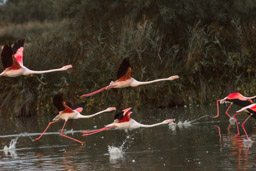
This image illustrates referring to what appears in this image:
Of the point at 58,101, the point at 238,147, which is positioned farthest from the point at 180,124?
the point at 238,147

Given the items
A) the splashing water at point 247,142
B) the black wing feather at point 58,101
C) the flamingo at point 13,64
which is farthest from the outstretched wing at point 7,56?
the splashing water at point 247,142

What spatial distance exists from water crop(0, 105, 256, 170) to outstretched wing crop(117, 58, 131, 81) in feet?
4.56

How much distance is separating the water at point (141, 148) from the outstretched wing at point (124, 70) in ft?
4.56

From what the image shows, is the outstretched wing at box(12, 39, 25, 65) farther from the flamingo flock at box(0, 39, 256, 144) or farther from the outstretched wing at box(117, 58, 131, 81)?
the outstretched wing at box(117, 58, 131, 81)

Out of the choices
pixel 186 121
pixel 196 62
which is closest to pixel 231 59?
pixel 196 62

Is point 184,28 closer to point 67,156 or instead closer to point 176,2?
point 176,2

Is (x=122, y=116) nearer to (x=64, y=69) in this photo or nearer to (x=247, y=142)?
(x=64, y=69)

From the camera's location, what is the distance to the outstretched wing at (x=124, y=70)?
1387cm

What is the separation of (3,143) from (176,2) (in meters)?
12.7

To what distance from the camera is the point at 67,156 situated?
498 inches

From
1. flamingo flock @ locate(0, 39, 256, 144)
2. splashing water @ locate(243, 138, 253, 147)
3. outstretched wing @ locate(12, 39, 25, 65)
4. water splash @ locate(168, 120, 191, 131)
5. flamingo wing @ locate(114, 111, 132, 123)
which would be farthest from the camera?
water splash @ locate(168, 120, 191, 131)

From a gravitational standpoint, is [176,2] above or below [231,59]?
above

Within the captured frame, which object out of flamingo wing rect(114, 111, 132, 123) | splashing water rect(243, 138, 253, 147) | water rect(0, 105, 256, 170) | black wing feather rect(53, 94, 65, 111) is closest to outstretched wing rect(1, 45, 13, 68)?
black wing feather rect(53, 94, 65, 111)

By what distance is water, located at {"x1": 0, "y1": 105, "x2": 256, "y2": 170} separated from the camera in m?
11.1
